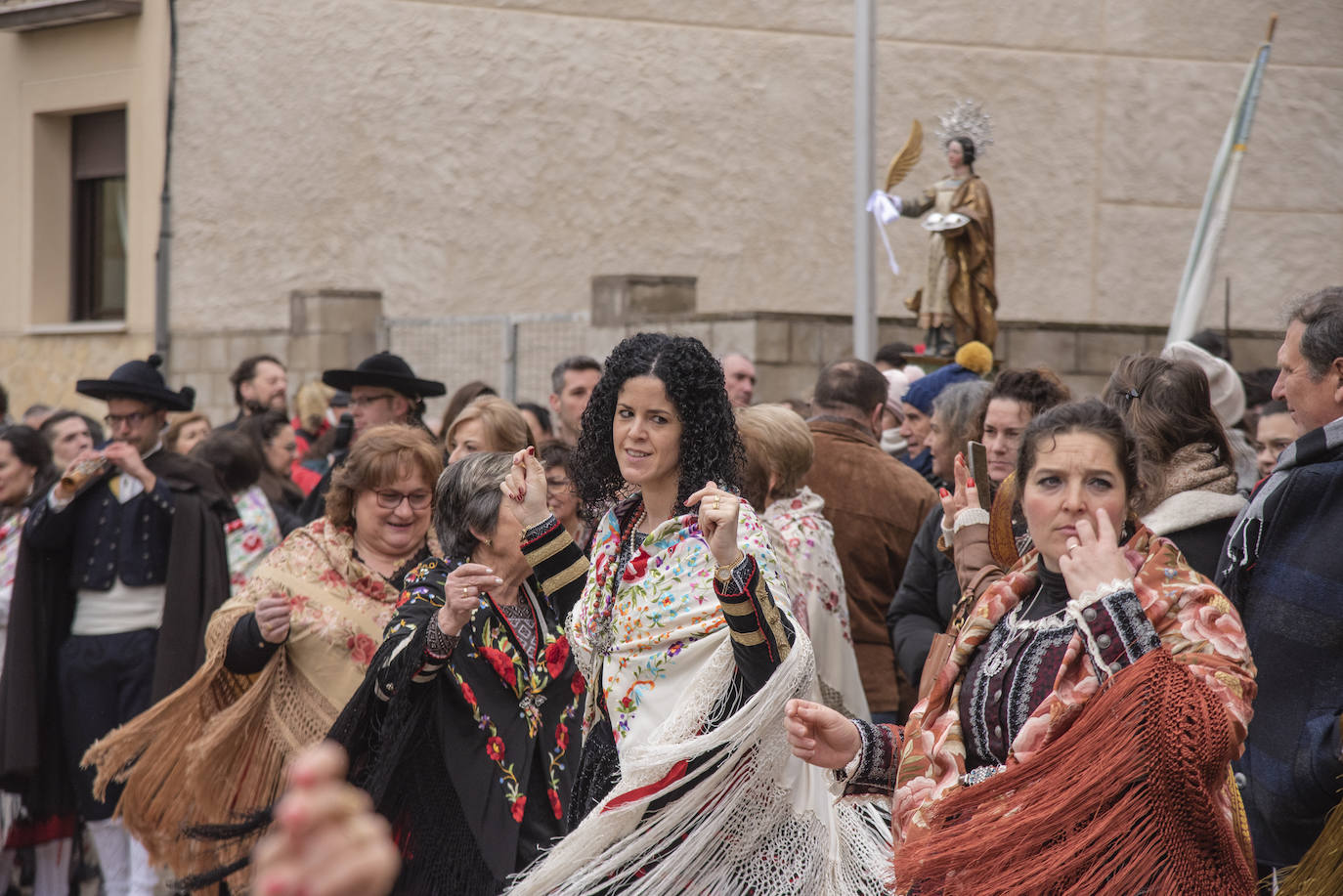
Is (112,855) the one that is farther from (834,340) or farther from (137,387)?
(834,340)

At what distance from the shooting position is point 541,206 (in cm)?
1582

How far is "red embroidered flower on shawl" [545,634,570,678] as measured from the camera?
4.13m

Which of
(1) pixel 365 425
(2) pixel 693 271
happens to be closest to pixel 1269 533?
(1) pixel 365 425

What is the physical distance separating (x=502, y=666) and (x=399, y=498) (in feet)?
3.25

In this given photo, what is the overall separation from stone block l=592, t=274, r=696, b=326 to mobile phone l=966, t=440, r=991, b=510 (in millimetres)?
8303

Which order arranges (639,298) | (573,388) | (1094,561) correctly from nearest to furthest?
(1094,561) → (573,388) → (639,298)

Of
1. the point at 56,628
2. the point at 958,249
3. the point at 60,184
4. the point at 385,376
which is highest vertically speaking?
the point at 60,184

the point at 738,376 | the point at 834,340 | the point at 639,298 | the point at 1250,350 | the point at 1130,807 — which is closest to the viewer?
the point at 1130,807

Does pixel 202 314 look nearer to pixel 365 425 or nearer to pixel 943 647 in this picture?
pixel 365 425

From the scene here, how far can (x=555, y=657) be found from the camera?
13.6 ft

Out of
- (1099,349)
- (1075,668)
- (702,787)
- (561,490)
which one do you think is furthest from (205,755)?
(1099,349)

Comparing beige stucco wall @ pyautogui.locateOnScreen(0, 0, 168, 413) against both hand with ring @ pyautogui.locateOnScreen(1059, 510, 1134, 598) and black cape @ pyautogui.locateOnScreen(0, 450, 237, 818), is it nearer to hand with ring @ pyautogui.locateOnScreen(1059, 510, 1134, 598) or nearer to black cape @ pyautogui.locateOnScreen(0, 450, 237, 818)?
black cape @ pyautogui.locateOnScreen(0, 450, 237, 818)


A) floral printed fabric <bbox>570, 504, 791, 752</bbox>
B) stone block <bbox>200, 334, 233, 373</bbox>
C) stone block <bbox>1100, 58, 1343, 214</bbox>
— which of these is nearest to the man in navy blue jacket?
floral printed fabric <bbox>570, 504, 791, 752</bbox>

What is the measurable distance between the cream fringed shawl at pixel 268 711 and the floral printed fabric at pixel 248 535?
1.69 m
